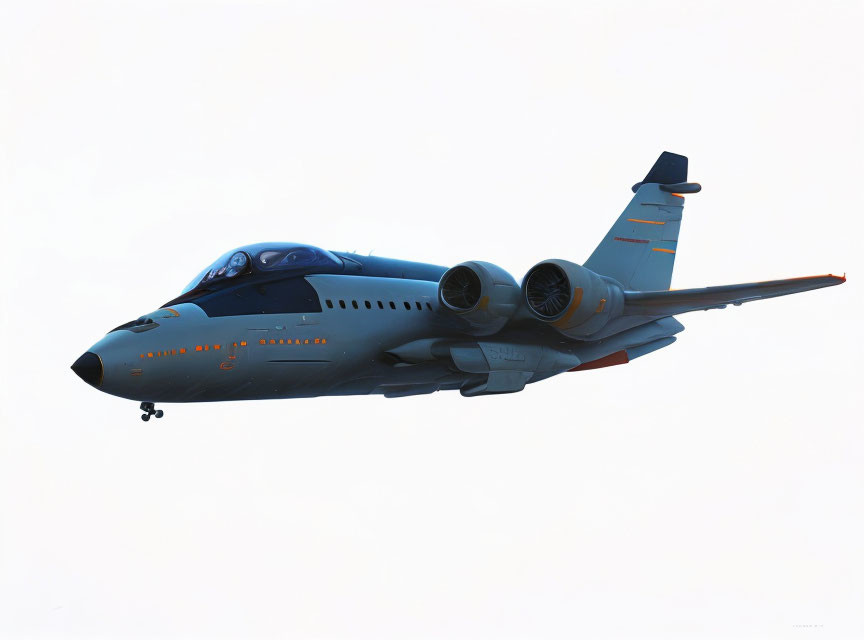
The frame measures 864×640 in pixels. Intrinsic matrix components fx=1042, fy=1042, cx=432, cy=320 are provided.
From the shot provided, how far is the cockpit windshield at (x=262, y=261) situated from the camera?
51.3ft

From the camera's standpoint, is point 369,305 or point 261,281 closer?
point 261,281

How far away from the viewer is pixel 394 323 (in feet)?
54.9

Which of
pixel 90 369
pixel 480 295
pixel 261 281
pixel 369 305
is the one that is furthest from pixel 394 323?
pixel 90 369

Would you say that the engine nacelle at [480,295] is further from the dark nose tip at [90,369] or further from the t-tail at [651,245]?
the dark nose tip at [90,369]

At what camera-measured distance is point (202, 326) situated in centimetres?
1461

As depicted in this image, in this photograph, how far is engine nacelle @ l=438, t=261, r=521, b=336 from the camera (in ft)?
55.2

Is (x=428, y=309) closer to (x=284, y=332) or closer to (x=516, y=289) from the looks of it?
(x=516, y=289)

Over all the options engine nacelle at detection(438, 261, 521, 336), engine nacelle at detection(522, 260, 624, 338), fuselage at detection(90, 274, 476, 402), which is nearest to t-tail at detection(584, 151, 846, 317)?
engine nacelle at detection(522, 260, 624, 338)

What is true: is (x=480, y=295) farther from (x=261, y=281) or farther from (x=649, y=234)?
(x=649, y=234)

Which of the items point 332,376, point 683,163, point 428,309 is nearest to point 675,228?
point 683,163

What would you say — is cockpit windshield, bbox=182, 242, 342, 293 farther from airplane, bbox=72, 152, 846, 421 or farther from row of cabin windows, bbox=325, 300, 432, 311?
row of cabin windows, bbox=325, 300, 432, 311

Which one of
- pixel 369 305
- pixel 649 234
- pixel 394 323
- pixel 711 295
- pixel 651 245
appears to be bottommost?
pixel 394 323

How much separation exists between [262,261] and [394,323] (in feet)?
7.80

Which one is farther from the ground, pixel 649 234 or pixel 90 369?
pixel 649 234
